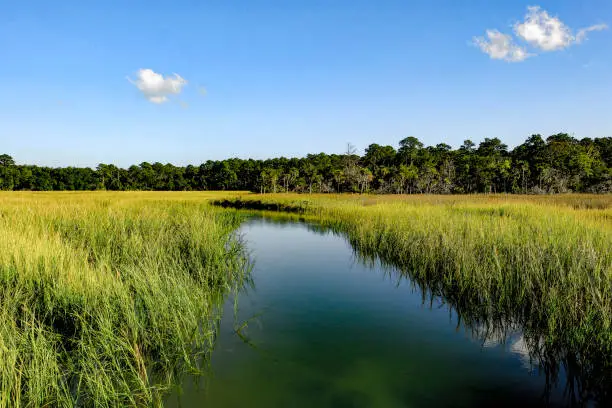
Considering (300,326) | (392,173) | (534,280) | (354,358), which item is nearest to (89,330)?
(300,326)

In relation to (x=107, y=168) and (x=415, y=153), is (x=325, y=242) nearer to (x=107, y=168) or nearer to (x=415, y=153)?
(x=415, y=153)

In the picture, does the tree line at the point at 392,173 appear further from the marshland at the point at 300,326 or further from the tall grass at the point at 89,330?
the tall grass at the point at 89,330

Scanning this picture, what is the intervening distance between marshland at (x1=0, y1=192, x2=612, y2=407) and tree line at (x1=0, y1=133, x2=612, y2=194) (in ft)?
169

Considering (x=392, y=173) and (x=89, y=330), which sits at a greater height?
(x=392, y=173)

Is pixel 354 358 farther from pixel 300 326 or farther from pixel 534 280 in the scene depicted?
pixel 534 280

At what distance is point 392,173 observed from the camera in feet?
204

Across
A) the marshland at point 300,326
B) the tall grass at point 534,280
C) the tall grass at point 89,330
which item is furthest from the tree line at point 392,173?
the tall grass at point 89,330

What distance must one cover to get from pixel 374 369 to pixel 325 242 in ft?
33.8

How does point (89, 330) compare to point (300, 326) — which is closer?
point (89, 330)

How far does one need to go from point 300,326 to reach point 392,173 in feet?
193

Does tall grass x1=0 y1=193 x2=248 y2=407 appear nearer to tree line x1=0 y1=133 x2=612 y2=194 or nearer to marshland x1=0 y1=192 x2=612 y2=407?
marshland x1=0 y1=192 x2=612 y2=407

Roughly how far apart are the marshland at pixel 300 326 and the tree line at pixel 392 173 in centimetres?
5160

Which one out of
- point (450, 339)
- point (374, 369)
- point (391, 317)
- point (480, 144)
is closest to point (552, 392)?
point (450, 339)

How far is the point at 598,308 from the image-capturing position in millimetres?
4281
